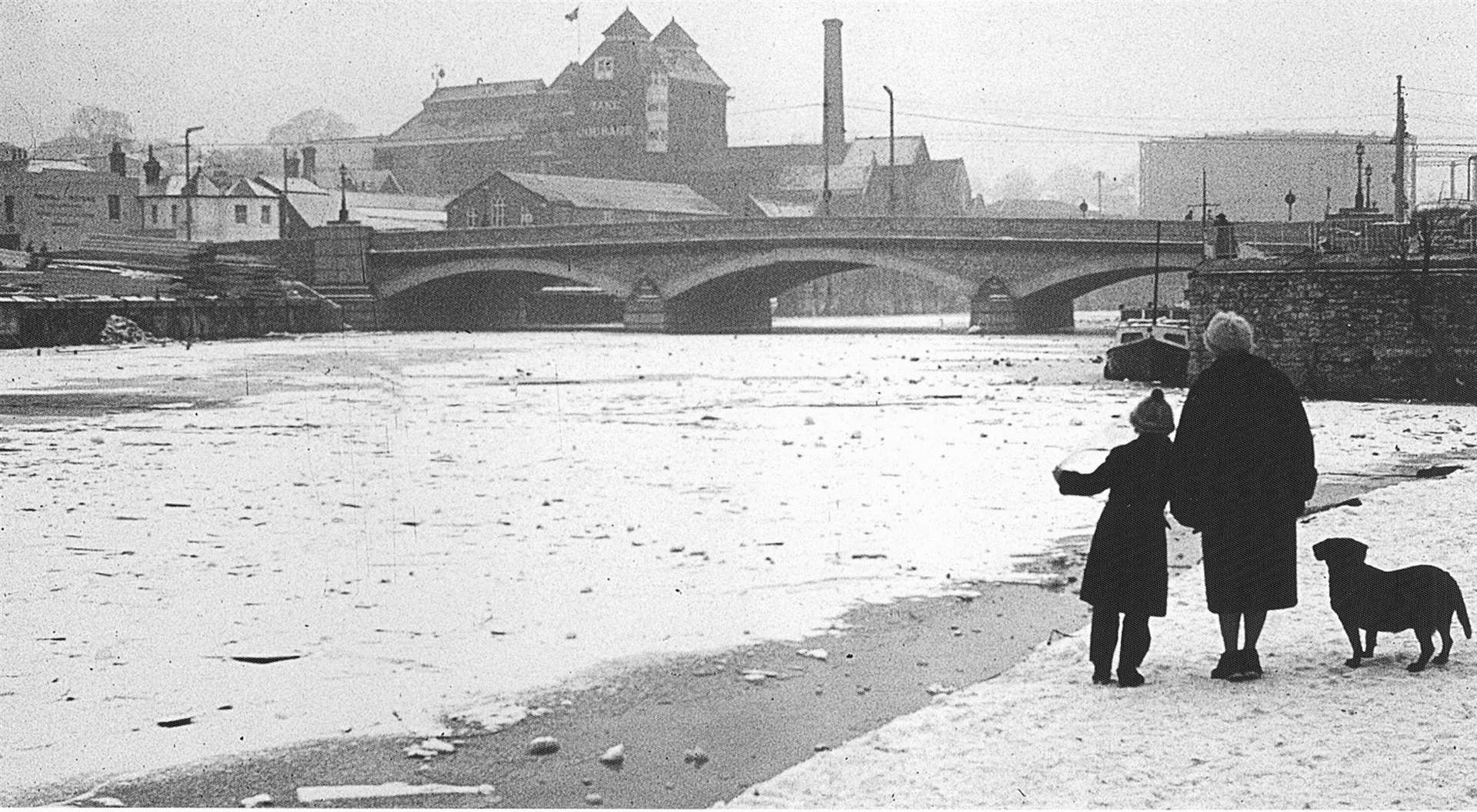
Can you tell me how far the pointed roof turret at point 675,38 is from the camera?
8581cm

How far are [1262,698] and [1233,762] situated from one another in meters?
0.89

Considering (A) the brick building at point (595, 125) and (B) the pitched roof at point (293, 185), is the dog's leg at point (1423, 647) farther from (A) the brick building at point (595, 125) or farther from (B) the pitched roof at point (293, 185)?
(A) the brick building at point (595, 125)

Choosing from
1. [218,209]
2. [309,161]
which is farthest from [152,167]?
[309,161]

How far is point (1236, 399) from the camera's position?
5.79 m

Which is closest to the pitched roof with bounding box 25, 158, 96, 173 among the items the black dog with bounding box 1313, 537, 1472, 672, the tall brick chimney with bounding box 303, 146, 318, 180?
the black dog with bounding box 1313, 537, 1472, 672

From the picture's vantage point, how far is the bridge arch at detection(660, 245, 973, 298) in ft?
166

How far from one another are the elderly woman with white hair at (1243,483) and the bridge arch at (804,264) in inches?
1750

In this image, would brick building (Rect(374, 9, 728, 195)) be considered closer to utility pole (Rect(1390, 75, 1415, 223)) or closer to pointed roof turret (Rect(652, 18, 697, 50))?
pointed roof turret (Rect(652, 18, 697, 50))

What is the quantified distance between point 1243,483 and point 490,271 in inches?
2078

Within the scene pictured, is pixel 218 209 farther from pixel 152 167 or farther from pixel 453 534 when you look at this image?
pixel 453 534

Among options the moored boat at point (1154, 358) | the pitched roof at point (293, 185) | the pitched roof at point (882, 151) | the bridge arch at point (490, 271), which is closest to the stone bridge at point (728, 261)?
the bridge arch at point (490, 271)

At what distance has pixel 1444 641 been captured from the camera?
588 centimetres

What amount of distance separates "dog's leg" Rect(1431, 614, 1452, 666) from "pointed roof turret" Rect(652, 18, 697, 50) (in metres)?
82.4

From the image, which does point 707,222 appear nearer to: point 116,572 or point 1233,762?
point 116,572
